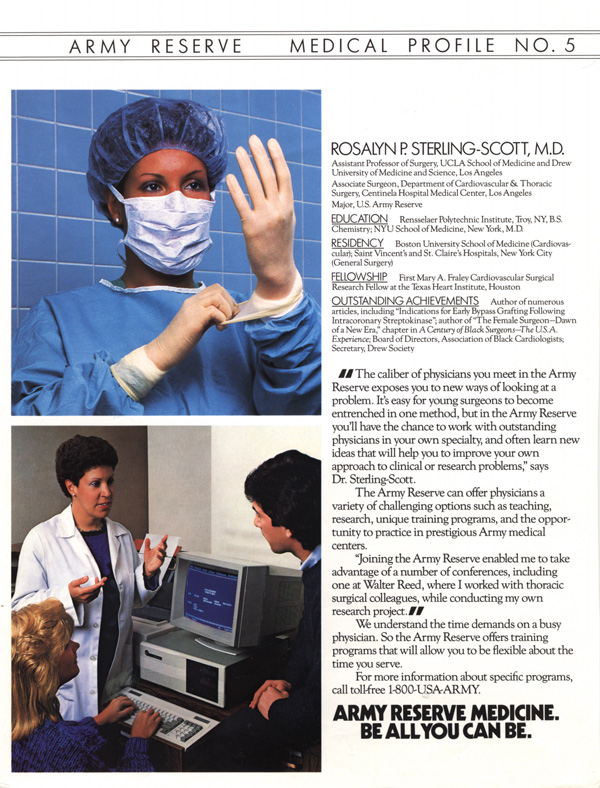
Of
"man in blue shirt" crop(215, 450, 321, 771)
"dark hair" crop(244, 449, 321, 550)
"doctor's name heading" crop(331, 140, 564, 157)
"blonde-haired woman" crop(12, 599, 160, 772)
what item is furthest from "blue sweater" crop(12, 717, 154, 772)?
"doctor's name heading" crop(331, 140, 564, 157)

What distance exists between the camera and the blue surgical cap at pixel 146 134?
915mm

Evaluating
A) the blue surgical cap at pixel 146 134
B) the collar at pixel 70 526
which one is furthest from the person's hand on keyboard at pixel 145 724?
the blue surgical cap at pixel 146 134

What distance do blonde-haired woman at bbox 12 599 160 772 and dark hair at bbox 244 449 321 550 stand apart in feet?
1.13

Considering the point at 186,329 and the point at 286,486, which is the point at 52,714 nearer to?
the point at 286,486

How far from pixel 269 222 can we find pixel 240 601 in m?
0.58

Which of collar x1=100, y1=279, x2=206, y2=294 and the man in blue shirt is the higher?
collar x1=100, y1=279, x2=206, y2=294

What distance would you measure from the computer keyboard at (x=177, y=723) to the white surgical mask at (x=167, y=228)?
67cm

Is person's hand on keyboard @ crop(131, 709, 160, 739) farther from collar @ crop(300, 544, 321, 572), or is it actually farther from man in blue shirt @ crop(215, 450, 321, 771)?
collar @ crop(300, 544, 321, 572)

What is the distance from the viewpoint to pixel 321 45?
914mm

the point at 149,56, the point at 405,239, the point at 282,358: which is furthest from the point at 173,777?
the point at 149,56

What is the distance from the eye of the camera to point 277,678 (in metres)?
0.89

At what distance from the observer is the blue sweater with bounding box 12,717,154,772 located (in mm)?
891

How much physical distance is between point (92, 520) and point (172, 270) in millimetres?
411

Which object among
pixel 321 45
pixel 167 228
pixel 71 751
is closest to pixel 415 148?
pixel 321 45
